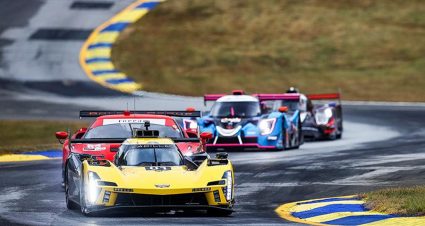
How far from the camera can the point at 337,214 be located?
51.5 feet

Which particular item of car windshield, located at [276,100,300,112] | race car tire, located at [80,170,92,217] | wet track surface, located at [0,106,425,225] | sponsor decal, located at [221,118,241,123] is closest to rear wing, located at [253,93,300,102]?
car windshield, located at [276,100,300,112]

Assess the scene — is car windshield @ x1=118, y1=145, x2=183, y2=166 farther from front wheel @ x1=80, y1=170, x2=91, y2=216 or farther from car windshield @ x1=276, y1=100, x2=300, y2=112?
car windshield @ x1=276, y1=100, x2=300, y2=112

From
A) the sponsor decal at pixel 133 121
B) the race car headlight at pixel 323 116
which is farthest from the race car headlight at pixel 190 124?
the sponsor decal at pixel 133 121

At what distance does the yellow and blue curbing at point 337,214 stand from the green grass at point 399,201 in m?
0.14

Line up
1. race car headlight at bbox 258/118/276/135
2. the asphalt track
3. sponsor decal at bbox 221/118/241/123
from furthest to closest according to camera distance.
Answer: race car headlight at bbox 258/118/276/135 → sponsor decal at bbox 221/118/241/123 → the asphalt track

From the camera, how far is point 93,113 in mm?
20891

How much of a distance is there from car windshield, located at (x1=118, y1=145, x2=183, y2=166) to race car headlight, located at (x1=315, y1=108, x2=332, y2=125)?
53.4ft

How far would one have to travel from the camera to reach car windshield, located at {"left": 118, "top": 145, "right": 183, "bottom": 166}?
16.5m

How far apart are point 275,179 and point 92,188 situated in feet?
19.7

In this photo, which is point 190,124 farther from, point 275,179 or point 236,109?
point 275,179

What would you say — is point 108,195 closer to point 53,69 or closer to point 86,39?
point 53,69

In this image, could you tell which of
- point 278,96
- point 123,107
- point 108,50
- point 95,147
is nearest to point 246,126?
point 278,96

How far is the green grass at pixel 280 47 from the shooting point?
1761 inches

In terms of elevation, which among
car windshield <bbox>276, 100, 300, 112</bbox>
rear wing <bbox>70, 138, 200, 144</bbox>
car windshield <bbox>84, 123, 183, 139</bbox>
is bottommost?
car windshield <bbox>276, 100, 300, 112</bbox>
